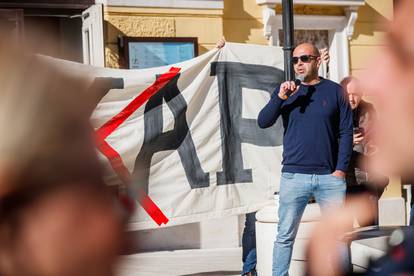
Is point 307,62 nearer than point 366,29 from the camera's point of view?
Yes

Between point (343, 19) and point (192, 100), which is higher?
point (343, 19)

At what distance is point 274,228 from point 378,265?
5.37 metres

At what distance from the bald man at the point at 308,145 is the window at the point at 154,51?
357 cm

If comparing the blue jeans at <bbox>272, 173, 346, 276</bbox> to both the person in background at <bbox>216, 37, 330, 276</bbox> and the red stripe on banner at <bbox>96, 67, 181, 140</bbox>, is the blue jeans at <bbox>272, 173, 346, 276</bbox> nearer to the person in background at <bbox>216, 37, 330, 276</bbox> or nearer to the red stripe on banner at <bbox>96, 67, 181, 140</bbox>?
the person in background at <bbox>216, 37, 330, 276</bbox>

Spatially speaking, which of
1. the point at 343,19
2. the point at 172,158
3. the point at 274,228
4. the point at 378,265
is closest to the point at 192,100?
the point at 172,158

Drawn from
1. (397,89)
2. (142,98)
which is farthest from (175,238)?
(397,89)

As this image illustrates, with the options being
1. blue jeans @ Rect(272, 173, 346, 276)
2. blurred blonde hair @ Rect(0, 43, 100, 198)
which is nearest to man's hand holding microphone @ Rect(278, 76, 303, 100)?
blue jeans @ Rect(272, 173, 346, 276)

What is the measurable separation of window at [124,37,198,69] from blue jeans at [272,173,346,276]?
3754 millimetres

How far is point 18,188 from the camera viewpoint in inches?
44.9

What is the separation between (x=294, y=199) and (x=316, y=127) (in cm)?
54

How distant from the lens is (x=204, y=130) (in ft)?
25.8

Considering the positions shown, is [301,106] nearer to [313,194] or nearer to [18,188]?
[313,194]

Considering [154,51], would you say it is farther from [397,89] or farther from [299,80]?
[397,89]

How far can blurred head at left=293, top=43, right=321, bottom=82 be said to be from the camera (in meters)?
6.03
